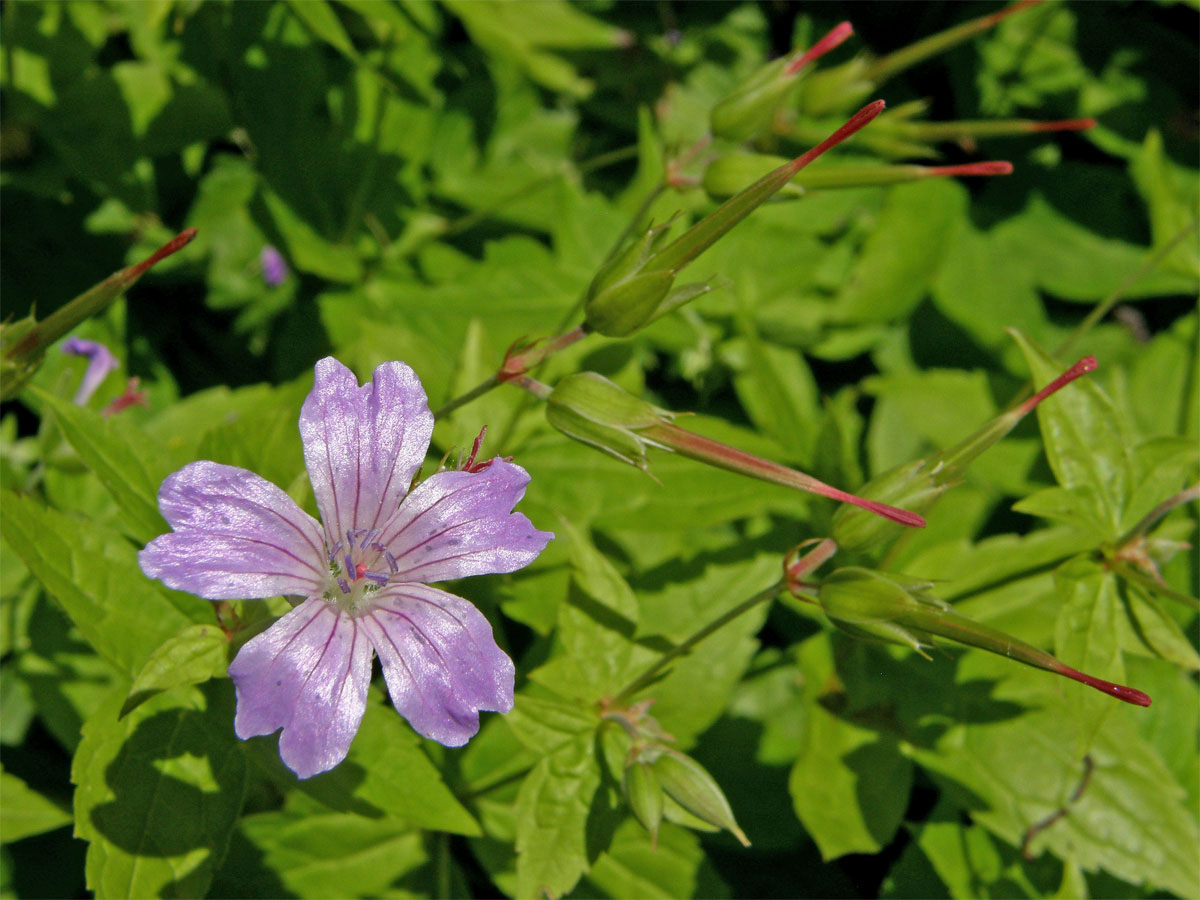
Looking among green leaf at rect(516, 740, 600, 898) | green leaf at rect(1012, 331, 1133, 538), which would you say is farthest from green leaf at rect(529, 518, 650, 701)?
green leaf at rect(1012, 331, 1133, 538)

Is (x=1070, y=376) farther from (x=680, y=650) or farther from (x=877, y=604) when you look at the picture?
(x=680, y=650)

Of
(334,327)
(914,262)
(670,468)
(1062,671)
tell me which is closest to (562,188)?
(334,327)

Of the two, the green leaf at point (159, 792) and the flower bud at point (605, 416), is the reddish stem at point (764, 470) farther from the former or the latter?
the green leaf at point (159, 792)

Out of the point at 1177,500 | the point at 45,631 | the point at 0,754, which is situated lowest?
the point at 0,754

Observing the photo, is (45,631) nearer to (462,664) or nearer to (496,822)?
(496,822)

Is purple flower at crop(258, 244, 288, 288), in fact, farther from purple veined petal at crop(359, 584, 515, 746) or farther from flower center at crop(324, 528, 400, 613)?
purple veined petal at crop(359, 584, 515, 746)

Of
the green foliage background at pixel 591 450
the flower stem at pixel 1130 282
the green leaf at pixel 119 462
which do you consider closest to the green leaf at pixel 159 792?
the green foliage background at pixel 591 450

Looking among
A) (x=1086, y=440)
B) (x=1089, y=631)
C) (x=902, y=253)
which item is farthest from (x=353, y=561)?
(x=902, y=253)
